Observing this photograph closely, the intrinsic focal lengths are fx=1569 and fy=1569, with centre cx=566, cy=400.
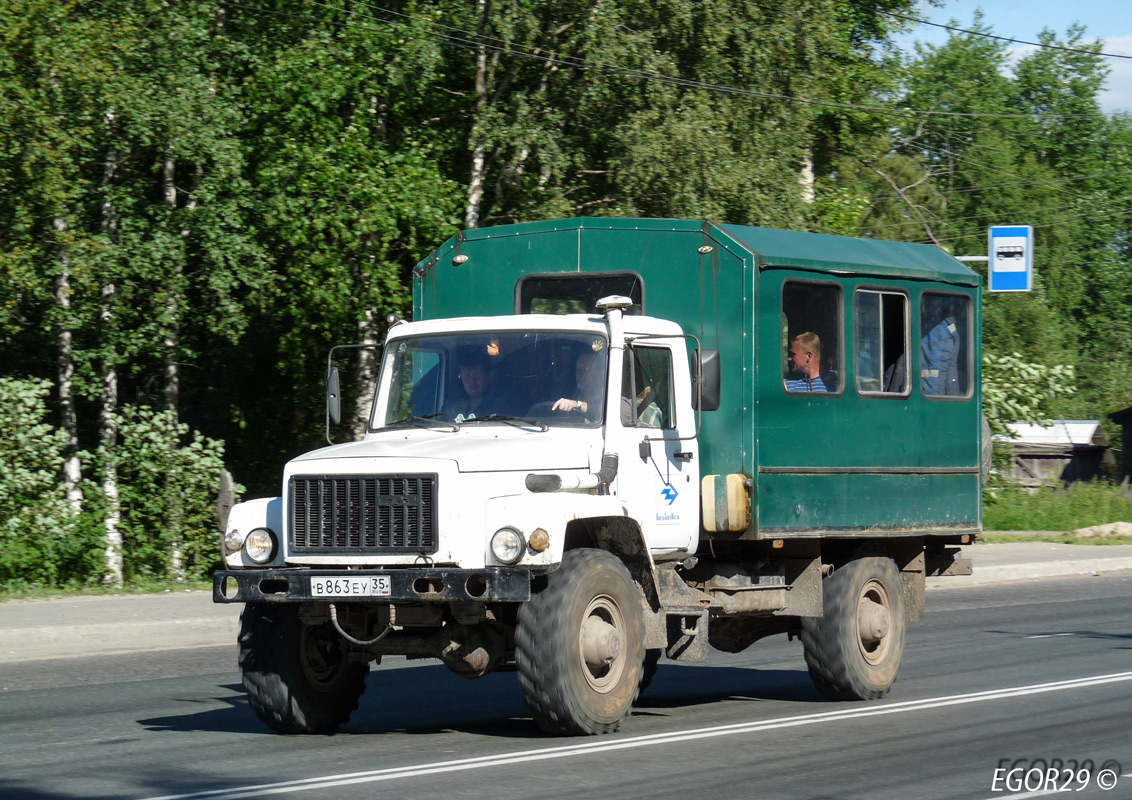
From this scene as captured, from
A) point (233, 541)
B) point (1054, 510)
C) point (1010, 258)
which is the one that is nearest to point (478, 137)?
point (1010, 258)

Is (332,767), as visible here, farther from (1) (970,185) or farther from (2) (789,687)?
(1) (970,185)

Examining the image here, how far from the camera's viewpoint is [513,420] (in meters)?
9.16

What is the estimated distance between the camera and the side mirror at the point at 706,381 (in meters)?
9.29

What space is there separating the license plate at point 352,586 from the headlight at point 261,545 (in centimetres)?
47

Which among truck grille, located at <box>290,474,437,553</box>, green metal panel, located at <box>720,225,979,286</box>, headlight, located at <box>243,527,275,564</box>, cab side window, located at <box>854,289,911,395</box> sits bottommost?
headlight, located at <box>243,527,275,564</box>

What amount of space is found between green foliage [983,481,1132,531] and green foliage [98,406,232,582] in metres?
17.8

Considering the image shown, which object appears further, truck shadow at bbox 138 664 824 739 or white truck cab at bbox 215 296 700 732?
truck shadow at bbox 138 664 824 739

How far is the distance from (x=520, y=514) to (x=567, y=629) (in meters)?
0.65

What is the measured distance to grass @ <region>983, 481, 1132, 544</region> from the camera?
114 feet

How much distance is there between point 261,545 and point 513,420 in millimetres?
1606

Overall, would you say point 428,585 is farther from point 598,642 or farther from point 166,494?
point 166,494

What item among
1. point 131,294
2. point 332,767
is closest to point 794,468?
point 332,767

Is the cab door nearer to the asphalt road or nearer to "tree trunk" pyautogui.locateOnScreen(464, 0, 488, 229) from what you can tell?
the asphalt road

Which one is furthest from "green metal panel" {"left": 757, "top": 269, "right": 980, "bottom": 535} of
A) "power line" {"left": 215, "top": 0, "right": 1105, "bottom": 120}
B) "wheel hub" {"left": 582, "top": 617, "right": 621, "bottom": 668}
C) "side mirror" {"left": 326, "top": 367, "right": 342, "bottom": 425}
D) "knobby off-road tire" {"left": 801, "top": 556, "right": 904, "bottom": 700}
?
"power line" {"left": 215, "top": 0, "right": 1105, "bottom": 120}
